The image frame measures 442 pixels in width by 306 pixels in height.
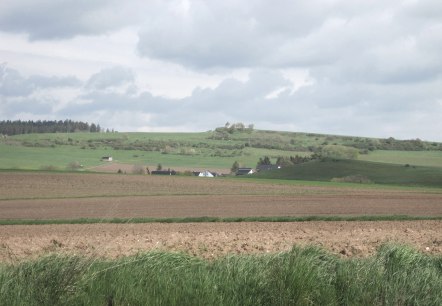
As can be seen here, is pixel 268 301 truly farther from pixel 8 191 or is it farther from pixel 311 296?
pixel 8 191

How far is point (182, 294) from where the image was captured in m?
10.4

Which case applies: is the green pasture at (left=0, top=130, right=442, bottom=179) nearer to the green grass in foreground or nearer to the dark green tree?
the dark green tree

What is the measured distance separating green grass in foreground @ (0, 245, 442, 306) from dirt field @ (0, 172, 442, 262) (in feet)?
3.82

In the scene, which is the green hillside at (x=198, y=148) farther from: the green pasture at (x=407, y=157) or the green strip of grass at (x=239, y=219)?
the green strip of grass at (x=239, y=219)

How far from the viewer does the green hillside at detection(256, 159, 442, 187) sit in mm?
85250

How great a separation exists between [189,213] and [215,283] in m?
29.3

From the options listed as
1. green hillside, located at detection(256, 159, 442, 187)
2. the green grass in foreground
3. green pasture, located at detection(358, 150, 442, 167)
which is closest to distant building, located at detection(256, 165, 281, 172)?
green hillside, located at detection(256, 159, 442, 187)

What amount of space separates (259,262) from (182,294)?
2.21 meters

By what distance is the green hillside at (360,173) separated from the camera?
8525 centimetres

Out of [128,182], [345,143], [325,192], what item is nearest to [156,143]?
[345,143]

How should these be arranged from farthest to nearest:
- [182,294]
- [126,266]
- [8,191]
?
[8,191] → [126,266] → [182,294]

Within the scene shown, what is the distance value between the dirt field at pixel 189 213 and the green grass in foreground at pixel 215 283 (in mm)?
1165

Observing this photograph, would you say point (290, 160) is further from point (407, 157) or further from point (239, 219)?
point (239, 219)

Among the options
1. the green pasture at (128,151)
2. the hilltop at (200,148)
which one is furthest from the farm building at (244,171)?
the green pasture at (128,151)
